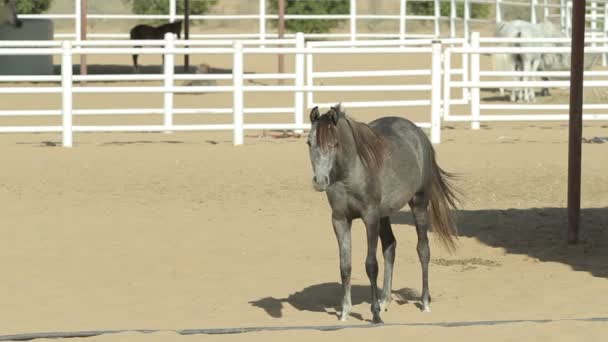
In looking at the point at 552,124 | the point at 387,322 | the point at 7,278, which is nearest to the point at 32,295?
the point at 7,278

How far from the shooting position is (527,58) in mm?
21906

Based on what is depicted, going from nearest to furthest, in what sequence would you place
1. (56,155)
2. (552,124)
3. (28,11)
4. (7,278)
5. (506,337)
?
(506,337) < (7,278) < (56,155) < (552,124) < (28,11)

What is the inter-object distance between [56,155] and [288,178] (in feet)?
9.46

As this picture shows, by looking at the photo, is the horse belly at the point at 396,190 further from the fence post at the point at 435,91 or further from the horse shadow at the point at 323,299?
the fence post at the point at 435,91

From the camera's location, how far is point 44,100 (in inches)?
855

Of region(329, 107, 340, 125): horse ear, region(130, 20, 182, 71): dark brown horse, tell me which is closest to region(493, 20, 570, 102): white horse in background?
region(130, 20, 182, 71): dark brown horse

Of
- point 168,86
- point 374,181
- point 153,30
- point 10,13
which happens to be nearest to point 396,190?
point 374,181

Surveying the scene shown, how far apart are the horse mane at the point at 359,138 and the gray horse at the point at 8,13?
61.8 ft

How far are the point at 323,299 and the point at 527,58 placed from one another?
1441cm

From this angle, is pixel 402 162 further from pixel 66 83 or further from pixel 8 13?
pixel 8 13

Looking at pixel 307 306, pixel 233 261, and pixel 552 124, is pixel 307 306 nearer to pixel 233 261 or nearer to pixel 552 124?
pixel 233 261

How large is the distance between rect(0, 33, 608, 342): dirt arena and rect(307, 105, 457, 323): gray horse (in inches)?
16.2

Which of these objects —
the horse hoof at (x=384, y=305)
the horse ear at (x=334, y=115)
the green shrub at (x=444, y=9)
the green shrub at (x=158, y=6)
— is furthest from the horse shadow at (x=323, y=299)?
the green shrub at (x=158, y=6)

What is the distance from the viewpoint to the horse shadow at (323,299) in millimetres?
7891
